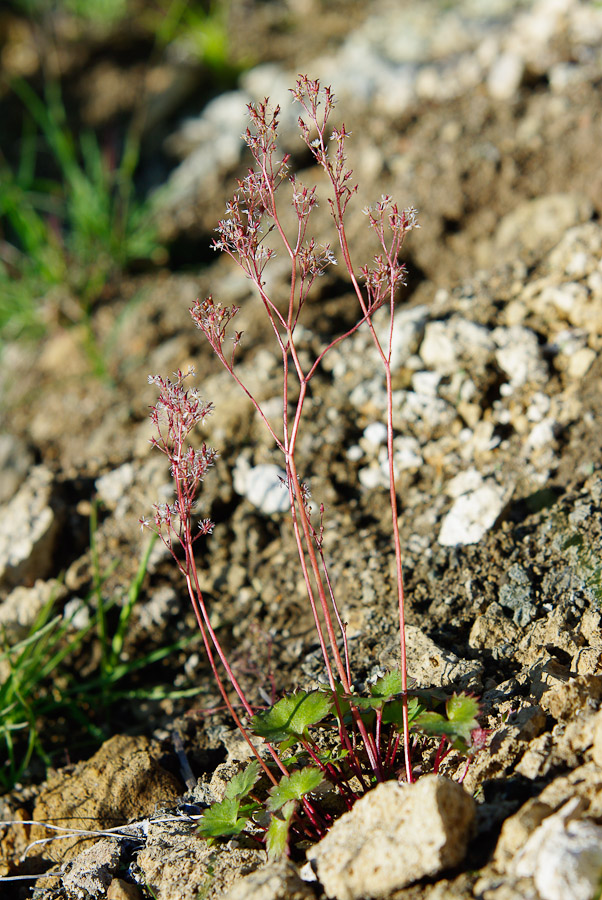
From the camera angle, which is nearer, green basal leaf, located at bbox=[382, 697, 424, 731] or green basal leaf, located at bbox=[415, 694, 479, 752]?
green basal leaf, located at bbox=[415, 694, 479, 752]

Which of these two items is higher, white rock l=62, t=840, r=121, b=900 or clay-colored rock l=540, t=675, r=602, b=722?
clay-colored rock l=540, t=675, r=602, b=722

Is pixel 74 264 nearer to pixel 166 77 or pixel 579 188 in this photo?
pixel 166 77

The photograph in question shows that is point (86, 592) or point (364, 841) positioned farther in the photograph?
point (86, 592)

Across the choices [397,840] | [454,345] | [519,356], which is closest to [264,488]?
[454,345]

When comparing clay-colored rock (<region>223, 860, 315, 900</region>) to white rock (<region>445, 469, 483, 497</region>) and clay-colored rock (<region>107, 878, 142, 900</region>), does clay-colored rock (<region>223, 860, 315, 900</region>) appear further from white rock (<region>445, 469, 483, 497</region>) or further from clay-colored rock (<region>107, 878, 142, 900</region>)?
white rock (<region>445, 469, 483, 497</region>)

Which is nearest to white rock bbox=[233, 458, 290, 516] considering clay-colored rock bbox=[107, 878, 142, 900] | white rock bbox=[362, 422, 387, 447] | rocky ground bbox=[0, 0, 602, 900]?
rocky ground bbox=[0, 0, 602, 900]

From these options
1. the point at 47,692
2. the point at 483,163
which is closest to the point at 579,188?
the point at 483,163

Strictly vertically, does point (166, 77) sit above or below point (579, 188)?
above
